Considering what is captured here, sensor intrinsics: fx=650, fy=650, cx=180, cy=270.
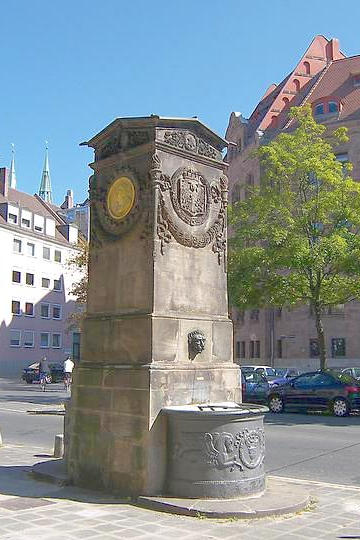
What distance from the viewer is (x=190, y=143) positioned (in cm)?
937

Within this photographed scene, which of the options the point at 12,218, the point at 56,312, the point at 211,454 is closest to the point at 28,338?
the point at 56,312

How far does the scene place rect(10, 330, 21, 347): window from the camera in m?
59.5

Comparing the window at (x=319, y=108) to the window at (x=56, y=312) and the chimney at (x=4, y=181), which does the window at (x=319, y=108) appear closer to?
the chimney at (x=4, y=181)

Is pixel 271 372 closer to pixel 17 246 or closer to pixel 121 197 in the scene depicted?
pixel 121 197

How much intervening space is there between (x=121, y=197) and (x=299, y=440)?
342 inches

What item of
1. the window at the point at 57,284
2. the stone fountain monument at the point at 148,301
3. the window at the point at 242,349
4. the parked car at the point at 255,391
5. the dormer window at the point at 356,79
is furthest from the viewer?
the window at the point at 57,284

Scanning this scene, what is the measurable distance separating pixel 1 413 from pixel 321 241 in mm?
13492

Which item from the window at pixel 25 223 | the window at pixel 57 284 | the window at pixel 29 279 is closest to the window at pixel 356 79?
the window at pixel 25 223

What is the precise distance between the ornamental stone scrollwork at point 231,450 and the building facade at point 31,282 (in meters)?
49.5

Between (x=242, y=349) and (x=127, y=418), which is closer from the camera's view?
(x=127, y=418)

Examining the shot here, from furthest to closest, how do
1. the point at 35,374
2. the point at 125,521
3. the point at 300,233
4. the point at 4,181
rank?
the point at 4,181
the point at 35,374
the point at 300,233
the point at 125,521

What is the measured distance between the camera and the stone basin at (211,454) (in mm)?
7746

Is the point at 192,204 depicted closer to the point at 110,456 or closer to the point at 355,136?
the point at 110,456

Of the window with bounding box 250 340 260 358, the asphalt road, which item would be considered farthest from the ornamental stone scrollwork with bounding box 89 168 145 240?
the window with bounding box 250 340 260 358
